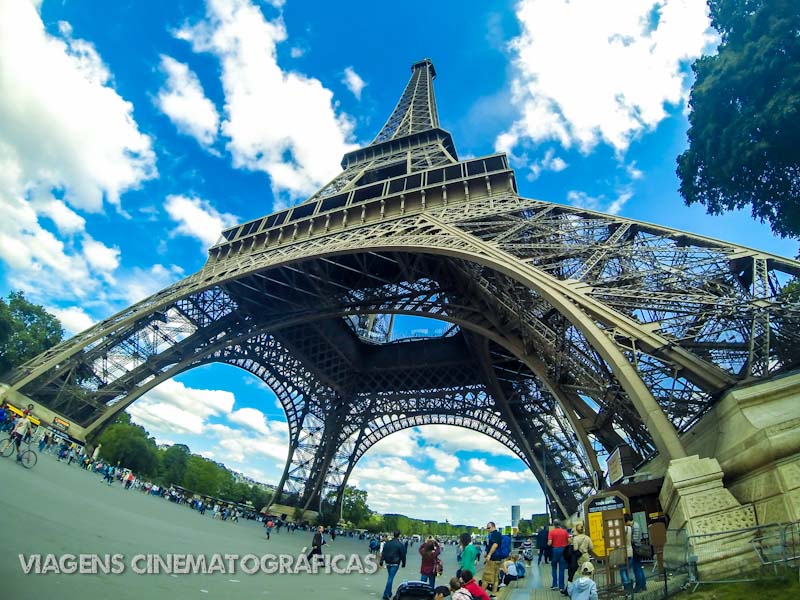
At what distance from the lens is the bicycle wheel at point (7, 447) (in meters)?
12.6

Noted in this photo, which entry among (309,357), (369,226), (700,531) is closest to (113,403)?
(309,357)

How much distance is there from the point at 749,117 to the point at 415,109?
40.4m

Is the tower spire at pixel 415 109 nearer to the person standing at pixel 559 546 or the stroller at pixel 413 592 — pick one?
the person standing at pixel 559 546

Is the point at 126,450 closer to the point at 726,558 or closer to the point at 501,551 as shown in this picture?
the point at 501,551

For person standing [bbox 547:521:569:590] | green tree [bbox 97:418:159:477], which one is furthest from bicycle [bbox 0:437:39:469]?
green tree [bbox 97:418:159:477]

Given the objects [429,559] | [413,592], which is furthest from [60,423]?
[413,592]

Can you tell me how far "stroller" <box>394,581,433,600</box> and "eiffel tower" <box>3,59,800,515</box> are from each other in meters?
4.84

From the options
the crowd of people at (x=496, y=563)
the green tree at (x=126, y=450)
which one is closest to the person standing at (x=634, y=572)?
the crowd of people at (x=496, y=563)

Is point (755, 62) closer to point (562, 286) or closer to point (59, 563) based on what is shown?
point (562, 286)

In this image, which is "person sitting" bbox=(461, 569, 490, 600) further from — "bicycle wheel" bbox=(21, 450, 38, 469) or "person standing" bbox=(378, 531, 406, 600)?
"bicycle wheel" bbox=(21, 450, 38, 469)

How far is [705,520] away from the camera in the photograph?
6.52 meters

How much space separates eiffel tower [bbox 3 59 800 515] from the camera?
9.52 meters

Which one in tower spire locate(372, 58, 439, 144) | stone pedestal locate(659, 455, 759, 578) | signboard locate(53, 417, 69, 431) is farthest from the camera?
tower spire locate(372, 58, 439, 144)

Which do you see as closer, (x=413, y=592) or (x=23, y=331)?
(x=413, y=592)
